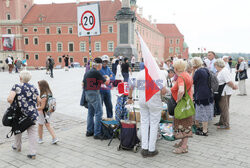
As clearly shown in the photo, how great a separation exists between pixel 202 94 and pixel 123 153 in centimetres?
239

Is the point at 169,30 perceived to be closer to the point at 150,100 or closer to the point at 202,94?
the point at 202,94

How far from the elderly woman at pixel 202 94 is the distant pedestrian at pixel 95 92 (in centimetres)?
213

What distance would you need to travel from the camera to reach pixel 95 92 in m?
5.37

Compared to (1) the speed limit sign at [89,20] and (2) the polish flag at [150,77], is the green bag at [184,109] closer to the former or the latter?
(2) the polish flag at [150,77]

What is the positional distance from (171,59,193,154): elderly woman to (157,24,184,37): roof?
88551mm

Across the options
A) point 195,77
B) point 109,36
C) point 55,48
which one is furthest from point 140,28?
point 195,77

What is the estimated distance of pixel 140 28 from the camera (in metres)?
62.2

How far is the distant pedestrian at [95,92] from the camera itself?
5.21m

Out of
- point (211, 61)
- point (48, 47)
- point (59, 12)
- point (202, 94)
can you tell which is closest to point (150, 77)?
point (202, 94)

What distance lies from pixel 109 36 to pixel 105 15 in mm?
5222

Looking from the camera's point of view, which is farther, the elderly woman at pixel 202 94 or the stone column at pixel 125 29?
the stone column at pixel 125 29

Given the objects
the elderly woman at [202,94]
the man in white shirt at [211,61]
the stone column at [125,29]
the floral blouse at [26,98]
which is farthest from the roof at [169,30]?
the floral blouse at [26,98]

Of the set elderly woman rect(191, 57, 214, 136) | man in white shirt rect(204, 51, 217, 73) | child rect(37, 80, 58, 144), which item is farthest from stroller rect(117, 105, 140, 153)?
man in white shirt rect(204, 51, 217, 73)

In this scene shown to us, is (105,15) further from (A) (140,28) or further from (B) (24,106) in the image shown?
(B) (24,106)
